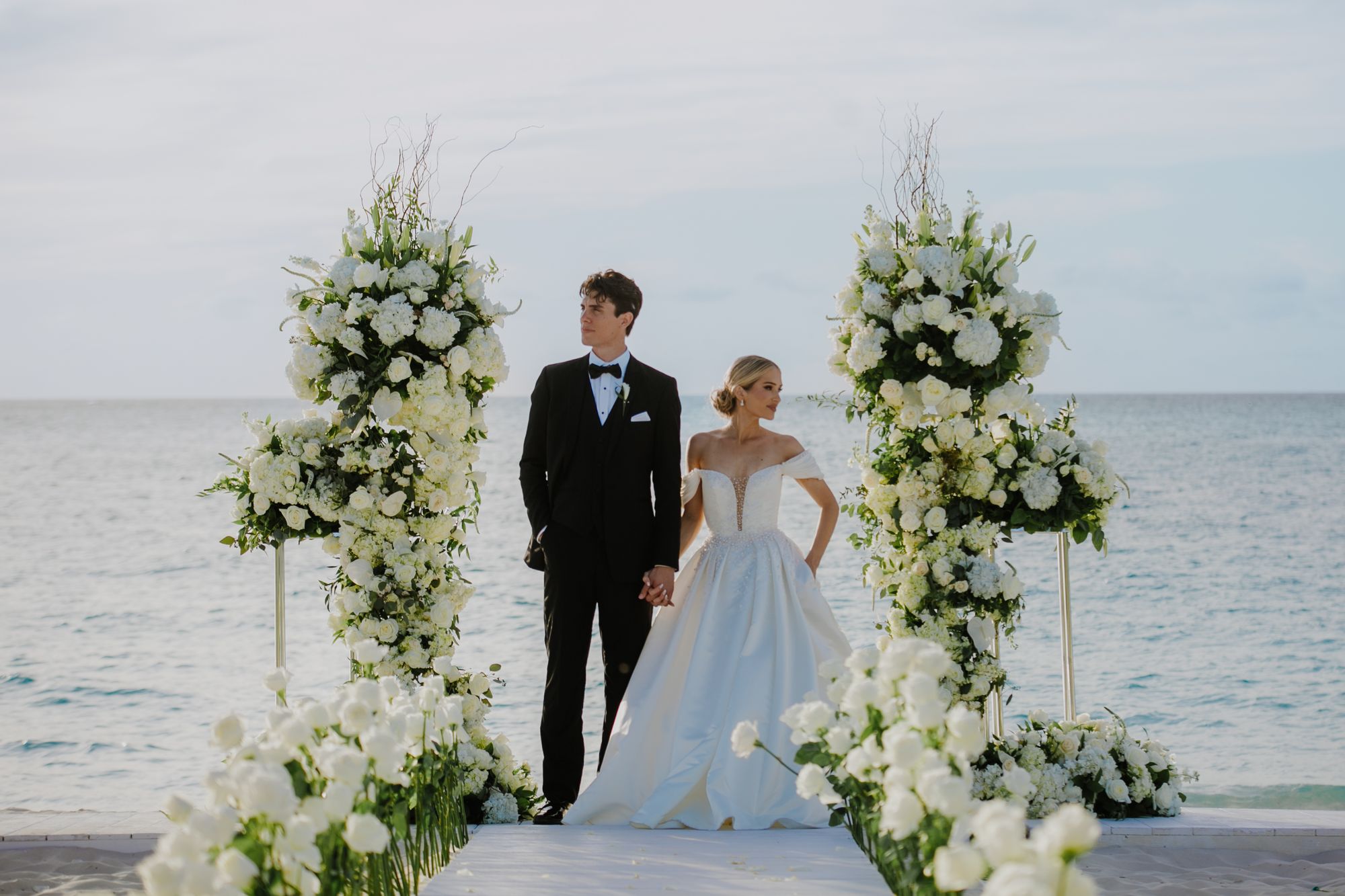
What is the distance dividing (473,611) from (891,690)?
12163mm

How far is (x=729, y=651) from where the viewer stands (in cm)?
501

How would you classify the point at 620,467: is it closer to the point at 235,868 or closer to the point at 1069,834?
the point at 235,868

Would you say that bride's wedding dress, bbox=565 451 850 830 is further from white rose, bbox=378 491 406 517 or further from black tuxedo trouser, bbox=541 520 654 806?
white rose, bbox=378 491 406 517

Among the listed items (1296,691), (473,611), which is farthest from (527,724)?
(1296,691)

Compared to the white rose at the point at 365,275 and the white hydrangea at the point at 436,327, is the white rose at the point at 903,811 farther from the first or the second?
the white rose at the point at 365,275

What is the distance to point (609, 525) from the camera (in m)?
4.97

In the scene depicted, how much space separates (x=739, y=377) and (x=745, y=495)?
0.50 m

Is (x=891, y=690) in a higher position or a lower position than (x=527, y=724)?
higher

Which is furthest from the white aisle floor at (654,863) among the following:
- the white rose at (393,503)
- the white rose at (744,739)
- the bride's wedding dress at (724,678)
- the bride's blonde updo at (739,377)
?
the bride's blonde updo at (739,377)

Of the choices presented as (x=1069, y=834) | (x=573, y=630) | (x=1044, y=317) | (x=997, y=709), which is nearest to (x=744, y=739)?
(x=1069, y=834)

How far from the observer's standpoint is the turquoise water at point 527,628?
9.09 m

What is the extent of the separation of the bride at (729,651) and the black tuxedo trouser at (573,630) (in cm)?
10

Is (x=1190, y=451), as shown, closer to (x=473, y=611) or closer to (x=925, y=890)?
(x=473, y=611)

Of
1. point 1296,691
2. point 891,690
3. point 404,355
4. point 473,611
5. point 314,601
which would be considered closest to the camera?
point 891,690
